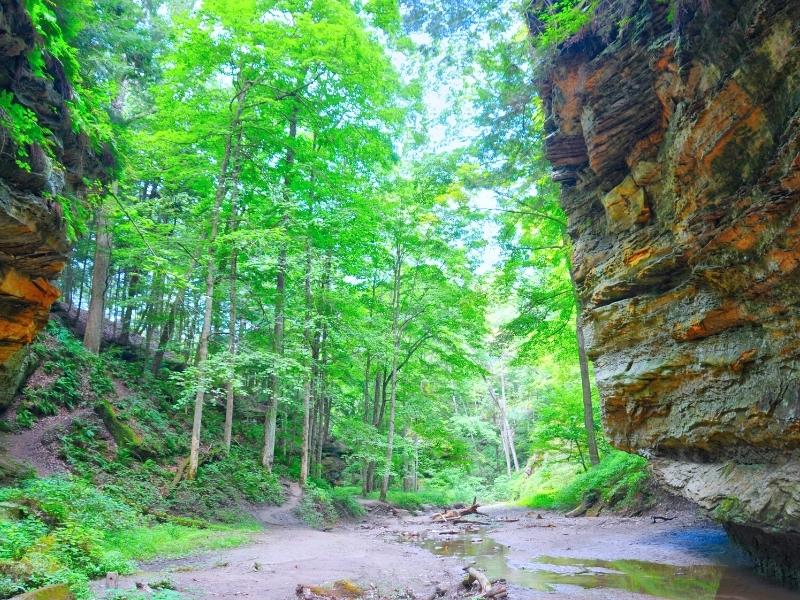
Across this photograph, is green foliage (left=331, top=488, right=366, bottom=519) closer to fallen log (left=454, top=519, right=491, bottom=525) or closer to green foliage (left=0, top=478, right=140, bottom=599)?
fallen log (left=454, top=519, right=491, bottom=525)

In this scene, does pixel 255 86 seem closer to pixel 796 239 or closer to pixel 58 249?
pixel 58 249

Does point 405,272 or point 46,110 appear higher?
point 405,272

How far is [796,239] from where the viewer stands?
5.71 m

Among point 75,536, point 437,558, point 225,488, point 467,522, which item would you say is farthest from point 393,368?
point 75,536

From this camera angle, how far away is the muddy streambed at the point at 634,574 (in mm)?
6754

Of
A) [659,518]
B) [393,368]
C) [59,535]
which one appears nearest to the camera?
[59,535]

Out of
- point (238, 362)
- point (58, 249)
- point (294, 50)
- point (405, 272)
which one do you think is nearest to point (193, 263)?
point (238, 362)

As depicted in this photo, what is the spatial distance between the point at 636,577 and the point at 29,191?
12.1 meters

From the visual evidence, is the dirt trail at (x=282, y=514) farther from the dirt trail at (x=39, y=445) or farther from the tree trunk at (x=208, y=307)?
the dirt trail at (x=39, y=445)

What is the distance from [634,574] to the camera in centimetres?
802

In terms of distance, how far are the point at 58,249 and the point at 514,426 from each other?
39.2 meters

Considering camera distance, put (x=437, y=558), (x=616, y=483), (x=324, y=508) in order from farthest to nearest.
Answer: (x=324, y=508) → (x=616, y=483) → (x=437, y=558)

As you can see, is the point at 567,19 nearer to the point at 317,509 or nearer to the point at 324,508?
the point at 317,509

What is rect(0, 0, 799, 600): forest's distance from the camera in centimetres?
891
